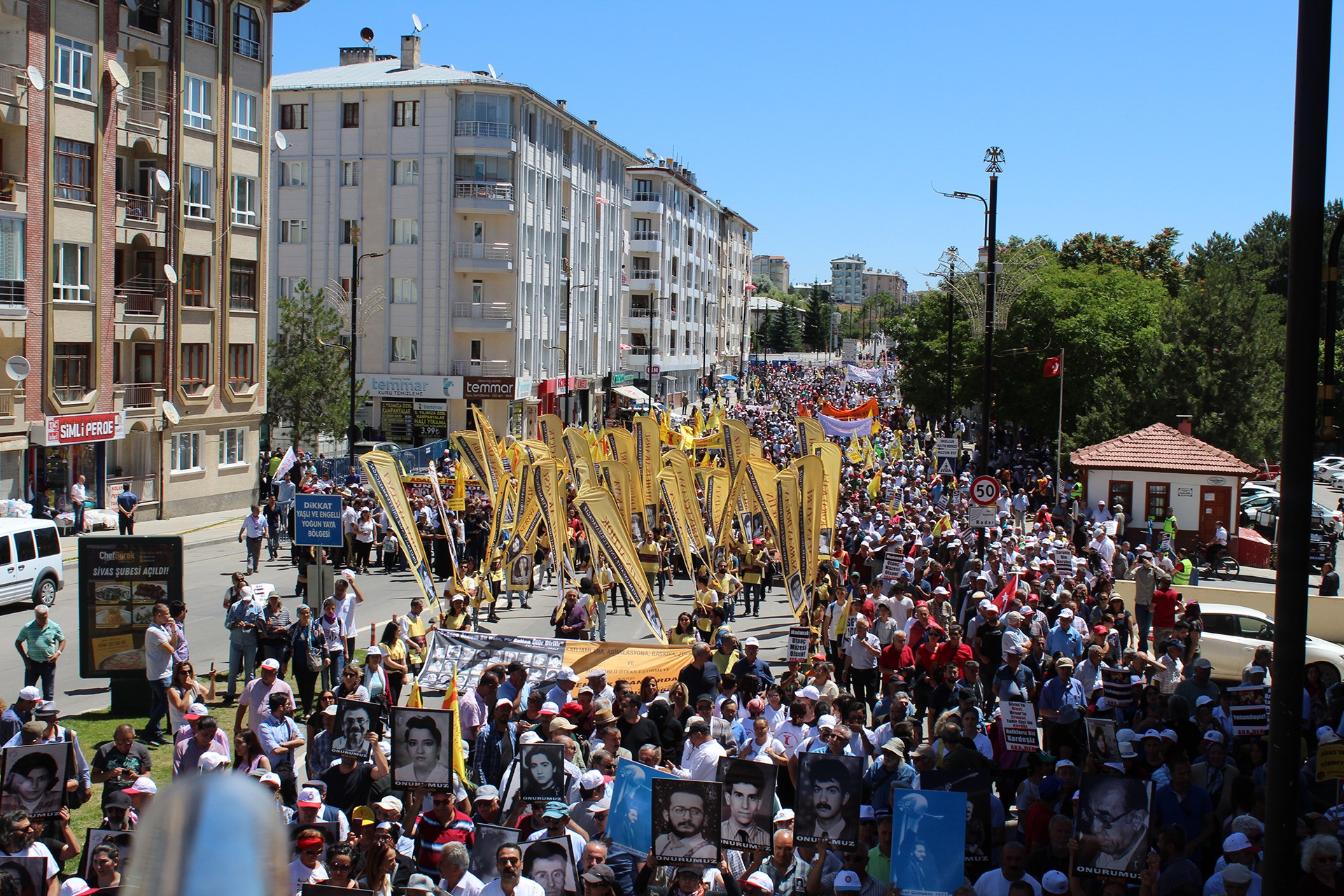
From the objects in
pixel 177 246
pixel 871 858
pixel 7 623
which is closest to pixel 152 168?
pixel 177 246

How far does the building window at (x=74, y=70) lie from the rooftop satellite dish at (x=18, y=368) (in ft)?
22.7

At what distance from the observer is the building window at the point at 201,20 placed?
35781 mm

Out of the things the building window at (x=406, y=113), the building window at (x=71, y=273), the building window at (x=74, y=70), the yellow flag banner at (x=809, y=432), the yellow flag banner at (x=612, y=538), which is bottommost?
the yellow flag banner at (x=612, y=538)

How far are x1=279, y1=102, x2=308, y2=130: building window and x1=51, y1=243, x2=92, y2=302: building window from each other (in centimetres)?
2520

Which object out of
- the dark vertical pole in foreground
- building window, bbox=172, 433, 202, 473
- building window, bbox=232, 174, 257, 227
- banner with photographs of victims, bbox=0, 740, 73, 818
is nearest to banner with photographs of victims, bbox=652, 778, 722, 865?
the dark vertical pole in foreground

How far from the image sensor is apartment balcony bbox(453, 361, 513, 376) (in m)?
54.8

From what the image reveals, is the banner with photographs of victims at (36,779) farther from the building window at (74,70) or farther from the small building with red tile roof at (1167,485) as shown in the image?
the building window at (74,70)

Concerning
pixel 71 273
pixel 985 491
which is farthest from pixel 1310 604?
pixel 71 273

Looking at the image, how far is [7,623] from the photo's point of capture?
1961 cm

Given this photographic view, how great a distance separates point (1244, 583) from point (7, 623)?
24.5 metres

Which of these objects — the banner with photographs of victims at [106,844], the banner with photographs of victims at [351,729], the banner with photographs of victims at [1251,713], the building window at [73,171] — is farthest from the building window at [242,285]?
the banner with photographs of victims at [1251,713]

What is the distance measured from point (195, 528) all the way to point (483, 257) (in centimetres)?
2494

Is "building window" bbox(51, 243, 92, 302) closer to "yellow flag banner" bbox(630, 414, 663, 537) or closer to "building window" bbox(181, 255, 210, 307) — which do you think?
"building window" bbox(181, 255, 210, 307)

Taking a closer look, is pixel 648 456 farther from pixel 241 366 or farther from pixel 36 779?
pixel 241 366
